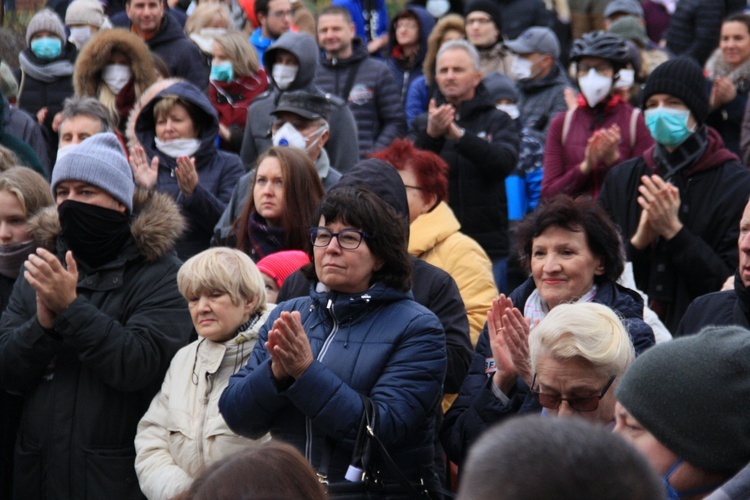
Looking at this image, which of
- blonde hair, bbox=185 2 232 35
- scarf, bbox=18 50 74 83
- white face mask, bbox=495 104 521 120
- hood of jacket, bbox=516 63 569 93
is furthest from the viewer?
blonde hair, bbox=185 2 232 35

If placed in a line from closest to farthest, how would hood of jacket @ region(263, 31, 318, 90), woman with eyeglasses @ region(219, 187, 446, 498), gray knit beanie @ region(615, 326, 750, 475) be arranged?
gray knit beanie @ region(615, 326, 750, 475) < woman with eyeglasses @ region(219, 187, 446, 498) < hood of jacket @ region(263, 31, 318, 90)

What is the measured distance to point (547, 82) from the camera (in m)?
10.2

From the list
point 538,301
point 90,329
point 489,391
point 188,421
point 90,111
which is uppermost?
point 90,111

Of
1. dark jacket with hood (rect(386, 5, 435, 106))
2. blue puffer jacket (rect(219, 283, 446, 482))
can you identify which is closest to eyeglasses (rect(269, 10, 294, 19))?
dark jacket with hood (rect(386, 5, 435, 106))

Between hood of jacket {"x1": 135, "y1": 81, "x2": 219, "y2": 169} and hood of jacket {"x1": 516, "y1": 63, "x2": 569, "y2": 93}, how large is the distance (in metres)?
3.70

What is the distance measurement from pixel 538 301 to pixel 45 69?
252 inches

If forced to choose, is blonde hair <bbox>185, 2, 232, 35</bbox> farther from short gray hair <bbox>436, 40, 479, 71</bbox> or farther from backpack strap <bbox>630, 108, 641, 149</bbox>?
backpack strap <bbox>630, 108, 641, 149</bbox>

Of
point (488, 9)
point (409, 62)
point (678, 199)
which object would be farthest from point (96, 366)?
point (409, 62)

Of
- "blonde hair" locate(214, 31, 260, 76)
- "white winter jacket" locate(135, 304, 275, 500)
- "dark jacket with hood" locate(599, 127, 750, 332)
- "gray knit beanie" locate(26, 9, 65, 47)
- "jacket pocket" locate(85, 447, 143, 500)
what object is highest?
"gray knit beanie" locate(26, 9, 65, 47)

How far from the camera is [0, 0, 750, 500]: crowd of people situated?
292 centimetres

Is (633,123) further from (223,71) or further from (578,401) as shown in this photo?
(578,401)

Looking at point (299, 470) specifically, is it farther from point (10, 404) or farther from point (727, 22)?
point (727, 22)

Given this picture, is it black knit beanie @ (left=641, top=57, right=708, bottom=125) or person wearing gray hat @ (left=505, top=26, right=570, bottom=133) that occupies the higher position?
black knit beanie @ (left=641, top=57, right=708, bottom=125)

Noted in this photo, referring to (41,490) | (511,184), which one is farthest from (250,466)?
(511,184)
